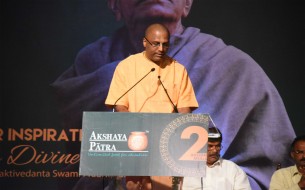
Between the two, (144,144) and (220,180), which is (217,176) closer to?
(220,180)

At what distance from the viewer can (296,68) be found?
5.67 m

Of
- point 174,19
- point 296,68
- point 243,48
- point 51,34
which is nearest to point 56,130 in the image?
point 51,34

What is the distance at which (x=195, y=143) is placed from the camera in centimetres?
296

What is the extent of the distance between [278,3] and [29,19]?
252 cm

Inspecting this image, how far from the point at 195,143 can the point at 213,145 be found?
1.31 m

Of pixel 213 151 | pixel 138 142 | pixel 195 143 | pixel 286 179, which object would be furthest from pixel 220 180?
pixel 138 142

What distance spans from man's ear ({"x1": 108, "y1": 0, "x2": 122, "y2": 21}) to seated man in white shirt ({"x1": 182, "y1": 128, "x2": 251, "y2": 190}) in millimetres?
1806

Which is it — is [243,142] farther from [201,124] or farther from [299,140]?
[201,124]

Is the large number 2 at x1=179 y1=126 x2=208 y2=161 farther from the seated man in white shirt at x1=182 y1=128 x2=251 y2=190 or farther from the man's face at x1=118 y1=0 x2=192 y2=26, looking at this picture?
the man's face at x1=118 y1=0 x2=192 y2=26

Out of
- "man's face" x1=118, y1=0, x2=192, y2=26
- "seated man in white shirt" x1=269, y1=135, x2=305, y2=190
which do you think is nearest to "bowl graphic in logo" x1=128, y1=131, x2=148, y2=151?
"seated man in white shirt" x1=269, y1=135, x2=305, y2=190

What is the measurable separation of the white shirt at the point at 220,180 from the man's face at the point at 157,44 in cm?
104

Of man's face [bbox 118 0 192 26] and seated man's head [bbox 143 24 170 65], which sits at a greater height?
man's face [bbox 118 0 192 26]

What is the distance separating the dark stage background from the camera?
5395 millimetres

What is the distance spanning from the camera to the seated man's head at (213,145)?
13.8 feet
